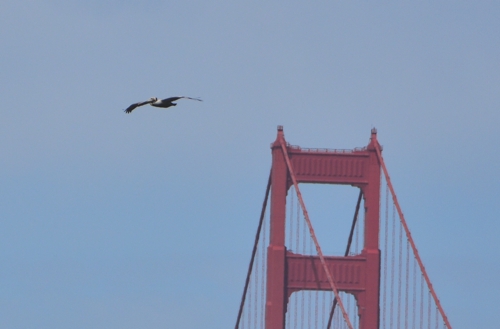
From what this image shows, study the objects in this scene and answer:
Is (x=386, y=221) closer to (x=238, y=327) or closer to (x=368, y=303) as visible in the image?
(x=368, y=303)

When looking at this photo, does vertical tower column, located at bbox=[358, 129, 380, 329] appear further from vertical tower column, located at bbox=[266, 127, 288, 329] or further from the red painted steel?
vertical tower column, located at bbox=[266, 127, 288, 329]

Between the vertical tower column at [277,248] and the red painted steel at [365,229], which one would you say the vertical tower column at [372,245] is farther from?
the vertical tower column at [277,248]

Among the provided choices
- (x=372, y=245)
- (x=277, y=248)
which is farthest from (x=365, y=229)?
(x=277, y=248)

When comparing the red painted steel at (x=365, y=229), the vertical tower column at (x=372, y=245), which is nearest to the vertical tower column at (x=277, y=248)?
the red painted steel at (x=365, y=229)

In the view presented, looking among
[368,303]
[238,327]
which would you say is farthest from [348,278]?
[238,327]

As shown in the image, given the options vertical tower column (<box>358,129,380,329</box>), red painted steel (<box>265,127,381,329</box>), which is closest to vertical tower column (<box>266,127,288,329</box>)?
red painted steel (<box>265,127,381,329</box>)

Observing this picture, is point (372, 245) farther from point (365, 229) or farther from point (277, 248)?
point (277, 248)

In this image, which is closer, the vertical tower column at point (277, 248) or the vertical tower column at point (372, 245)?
the vertical tower column at point (277, 248)

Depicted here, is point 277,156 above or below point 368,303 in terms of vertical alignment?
above
